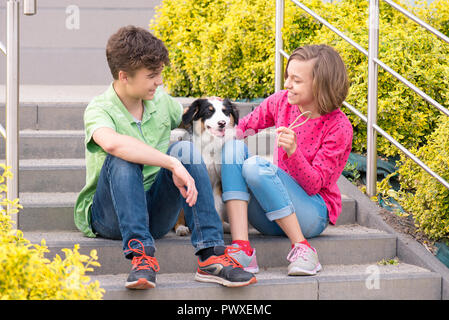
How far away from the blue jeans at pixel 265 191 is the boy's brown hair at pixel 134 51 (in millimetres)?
525

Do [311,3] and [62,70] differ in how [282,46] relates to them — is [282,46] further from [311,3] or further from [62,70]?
[62,70]

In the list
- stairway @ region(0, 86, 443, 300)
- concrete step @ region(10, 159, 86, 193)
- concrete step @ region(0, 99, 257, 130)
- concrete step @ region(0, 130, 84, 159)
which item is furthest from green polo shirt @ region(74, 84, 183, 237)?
concrete step @ region(0, 99, 257, 130)

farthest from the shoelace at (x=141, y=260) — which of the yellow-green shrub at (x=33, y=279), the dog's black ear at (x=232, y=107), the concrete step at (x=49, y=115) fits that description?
the concrete step at (x=49, y=115)

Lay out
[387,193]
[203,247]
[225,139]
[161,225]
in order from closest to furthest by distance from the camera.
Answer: [203,247] → [161,225] → [225,139] → [387,193]

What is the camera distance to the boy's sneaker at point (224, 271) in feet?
8.20

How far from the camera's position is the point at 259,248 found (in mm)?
2875

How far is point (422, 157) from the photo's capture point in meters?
3.48

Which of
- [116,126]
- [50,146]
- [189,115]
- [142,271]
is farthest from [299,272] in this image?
[50,146]

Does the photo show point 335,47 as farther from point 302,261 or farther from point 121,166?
point 121,166

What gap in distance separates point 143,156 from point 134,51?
45 centimetres

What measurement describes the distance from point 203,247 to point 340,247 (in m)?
0.78

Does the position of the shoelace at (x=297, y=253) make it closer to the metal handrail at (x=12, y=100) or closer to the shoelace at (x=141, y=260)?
the shoelace at (x=141, y=260)

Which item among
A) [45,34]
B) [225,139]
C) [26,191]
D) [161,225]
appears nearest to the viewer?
[161,225]

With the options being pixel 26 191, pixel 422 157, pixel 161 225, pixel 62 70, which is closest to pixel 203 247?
pixel 161 225
